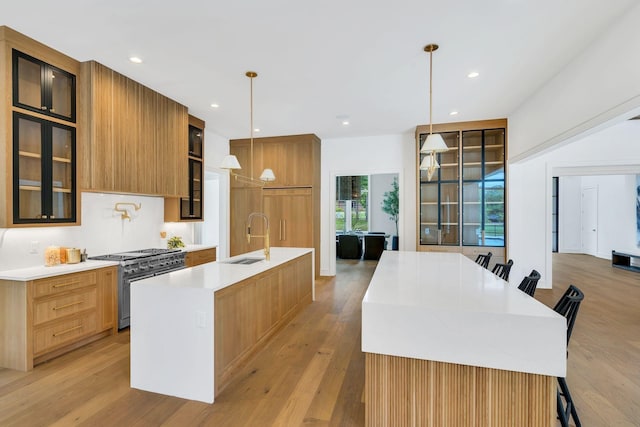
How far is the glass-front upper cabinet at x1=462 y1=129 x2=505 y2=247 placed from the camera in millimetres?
5145

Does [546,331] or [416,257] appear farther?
[416,257]

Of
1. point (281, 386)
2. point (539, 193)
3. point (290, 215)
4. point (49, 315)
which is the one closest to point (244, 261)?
point (281, 386)

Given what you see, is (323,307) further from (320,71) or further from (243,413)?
(320,71)

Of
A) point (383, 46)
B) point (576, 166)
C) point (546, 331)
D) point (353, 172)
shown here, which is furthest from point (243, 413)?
point (576, 166)

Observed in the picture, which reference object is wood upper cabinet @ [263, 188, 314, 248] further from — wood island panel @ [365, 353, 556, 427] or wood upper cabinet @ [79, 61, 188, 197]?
wood island panel @ [365, 353, 556, 427]

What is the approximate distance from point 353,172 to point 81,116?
451 centimetres

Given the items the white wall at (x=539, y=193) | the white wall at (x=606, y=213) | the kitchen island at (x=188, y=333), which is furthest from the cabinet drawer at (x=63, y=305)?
the white wall at (x=606, y=213)

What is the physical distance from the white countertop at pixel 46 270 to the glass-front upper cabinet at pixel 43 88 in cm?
149

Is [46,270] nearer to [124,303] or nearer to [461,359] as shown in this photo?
[124,303]

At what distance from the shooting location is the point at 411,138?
588 cm

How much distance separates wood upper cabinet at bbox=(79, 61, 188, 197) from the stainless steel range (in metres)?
0.81

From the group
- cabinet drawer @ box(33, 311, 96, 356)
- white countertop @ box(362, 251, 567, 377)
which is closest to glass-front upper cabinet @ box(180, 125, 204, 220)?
A: cabinet drawer @ box(33, 311, 96, 356)

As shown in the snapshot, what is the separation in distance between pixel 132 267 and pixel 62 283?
712 millimetres

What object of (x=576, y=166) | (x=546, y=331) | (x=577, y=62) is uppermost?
(x=577, y=62)
